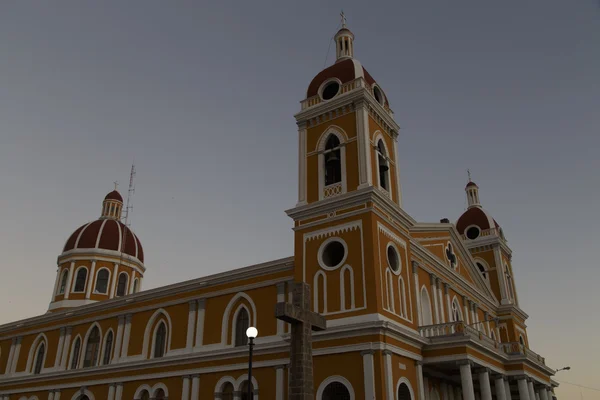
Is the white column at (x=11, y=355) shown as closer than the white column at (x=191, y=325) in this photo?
No

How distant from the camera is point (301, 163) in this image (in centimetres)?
2577

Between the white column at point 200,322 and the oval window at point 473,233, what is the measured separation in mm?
20839

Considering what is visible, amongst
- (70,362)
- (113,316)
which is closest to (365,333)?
(113,316)

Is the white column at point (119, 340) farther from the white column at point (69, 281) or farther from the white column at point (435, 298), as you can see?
the white column at point (435, 298)

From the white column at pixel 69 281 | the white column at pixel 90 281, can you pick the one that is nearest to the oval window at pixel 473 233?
the white column at pixel 90 281

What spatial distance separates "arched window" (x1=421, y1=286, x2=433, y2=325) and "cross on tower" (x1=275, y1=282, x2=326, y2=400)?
14329 mm

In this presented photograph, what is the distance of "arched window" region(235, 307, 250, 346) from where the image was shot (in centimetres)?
2622

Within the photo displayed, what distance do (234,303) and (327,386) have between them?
7882 mm

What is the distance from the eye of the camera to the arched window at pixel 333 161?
2469 cm

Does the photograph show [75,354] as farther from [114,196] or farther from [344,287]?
[344,287]

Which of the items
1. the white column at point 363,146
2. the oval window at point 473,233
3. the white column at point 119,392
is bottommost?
the white column at point 119,392

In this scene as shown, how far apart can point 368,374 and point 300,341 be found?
28.2 ft

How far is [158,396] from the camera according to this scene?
91.8 ft

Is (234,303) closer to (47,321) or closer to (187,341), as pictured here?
(187,341)
